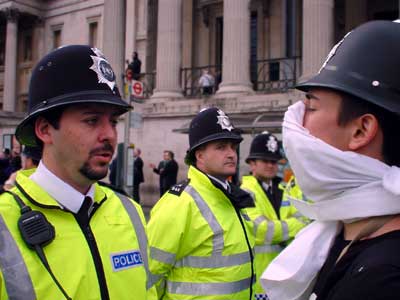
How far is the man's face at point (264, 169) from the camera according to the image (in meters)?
5.51

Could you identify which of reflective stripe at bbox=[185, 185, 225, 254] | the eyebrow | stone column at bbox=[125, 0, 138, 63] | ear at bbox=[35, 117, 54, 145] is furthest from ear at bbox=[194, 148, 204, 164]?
stone column at bbox=[125, 0, 138, 63]

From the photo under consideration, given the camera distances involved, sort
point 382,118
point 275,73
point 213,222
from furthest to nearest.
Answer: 1. point 275,73
2. point 213,222
3. point 382,118

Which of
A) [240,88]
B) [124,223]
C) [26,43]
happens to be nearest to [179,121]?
[240,88]

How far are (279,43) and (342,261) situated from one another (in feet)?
72.0

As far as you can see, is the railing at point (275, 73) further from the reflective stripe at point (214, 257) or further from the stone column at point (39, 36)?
the stone column at point (39, 36)

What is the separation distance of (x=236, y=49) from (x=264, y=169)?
1268cm

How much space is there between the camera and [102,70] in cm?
221

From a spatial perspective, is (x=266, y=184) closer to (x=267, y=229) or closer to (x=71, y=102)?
(x=267, y=229)

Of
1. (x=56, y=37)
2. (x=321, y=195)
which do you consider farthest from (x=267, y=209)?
(x=56, y=37)

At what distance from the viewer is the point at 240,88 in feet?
57.1

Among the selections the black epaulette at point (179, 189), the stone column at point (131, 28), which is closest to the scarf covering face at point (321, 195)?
the black epaulette at point (179, 189)

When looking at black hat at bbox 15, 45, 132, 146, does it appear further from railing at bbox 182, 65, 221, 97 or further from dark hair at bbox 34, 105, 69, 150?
railing at bbox 182, 65, 221, 97

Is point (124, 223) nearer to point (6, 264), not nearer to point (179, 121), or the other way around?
point (6, 264)

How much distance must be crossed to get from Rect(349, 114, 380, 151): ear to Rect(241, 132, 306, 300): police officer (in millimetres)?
2787
